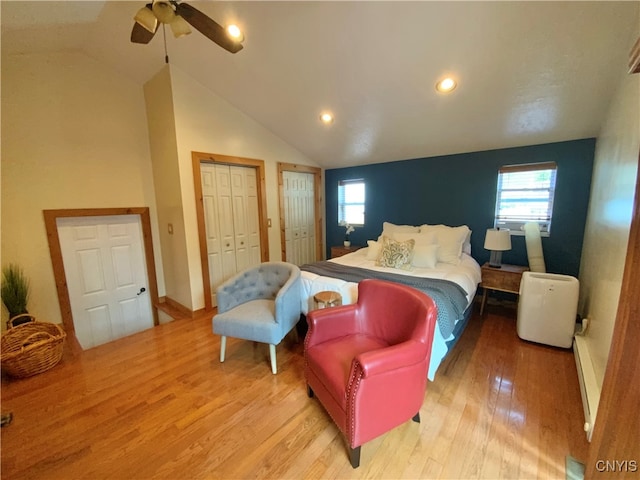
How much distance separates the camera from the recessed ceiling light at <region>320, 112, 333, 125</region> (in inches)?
121

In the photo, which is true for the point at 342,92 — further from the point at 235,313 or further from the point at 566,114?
the point at 235,313

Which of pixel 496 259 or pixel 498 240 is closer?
pixel 498 240

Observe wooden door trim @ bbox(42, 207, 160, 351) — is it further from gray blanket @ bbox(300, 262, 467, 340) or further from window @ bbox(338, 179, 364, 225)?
window @ bbox(338, 179, 364, 225)

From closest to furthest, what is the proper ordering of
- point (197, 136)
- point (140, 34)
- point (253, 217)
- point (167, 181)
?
point (140, 34) → point (197, 136) → point (167, 181) → point (253, 217)

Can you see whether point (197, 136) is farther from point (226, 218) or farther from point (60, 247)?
point (60, 247)

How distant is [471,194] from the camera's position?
11.1 ft

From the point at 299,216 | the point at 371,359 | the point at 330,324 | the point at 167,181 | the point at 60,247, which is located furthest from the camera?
the point at 299,216

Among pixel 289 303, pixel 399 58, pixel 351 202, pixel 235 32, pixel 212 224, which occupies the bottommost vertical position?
pixel 289 303

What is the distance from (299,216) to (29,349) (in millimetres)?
3363

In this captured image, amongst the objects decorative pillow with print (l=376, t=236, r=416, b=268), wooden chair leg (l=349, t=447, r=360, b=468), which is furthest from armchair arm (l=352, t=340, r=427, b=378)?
decorative pillow with print (l=376, t=236, r=416, b=268)

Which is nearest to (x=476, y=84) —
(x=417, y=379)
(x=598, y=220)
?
(x=598, y=220)

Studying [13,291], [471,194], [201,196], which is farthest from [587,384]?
[13,291]

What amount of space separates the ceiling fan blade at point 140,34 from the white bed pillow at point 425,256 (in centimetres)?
281

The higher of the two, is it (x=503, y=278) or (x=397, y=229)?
(x=397, y=229)
